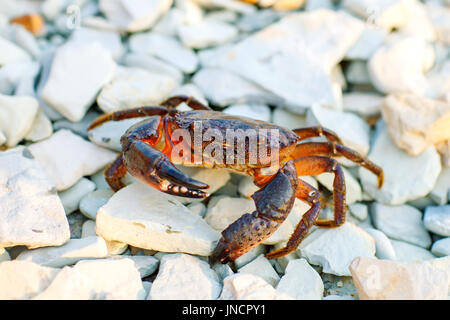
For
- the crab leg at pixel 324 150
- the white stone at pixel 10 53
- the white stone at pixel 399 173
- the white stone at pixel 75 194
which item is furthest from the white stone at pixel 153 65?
the white stone at pixel 399 173

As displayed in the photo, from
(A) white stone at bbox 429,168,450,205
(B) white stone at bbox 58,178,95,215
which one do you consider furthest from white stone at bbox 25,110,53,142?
(A) white stone at bbox 429,168,450,205

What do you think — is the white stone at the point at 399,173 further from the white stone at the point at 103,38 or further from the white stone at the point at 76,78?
the white stone at the point at 103,38

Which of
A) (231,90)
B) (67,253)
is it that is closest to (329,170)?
(231,90)

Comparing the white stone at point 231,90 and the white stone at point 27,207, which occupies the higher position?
the white stone at point 231,90

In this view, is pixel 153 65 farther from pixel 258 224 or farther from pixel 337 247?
pixel 337 247
